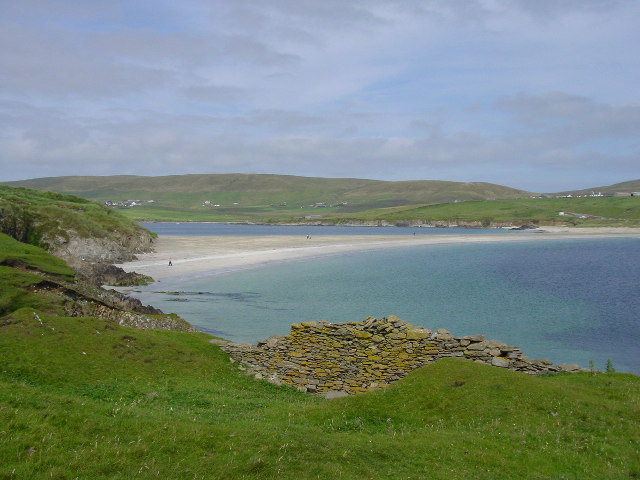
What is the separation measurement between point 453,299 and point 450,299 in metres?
0.37

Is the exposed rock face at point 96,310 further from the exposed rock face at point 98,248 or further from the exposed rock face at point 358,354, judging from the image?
the exposed rock face at point 98,248

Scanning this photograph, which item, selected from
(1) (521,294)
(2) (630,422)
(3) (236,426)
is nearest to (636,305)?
(1) (521,294)

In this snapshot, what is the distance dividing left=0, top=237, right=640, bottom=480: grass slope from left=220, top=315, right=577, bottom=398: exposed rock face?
1.90 meters

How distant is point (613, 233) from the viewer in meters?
173

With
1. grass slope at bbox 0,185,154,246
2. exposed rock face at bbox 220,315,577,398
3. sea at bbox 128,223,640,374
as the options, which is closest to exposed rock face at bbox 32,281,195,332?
sea at bbox 128,223,640,374

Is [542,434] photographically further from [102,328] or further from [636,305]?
[636,305]

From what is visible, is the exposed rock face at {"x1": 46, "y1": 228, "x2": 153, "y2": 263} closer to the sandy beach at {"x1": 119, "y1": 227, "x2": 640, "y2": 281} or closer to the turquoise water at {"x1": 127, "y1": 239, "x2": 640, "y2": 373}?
the sandy beach at {"x1": 119, "y1": 227, "x2": 640, "y2": 281}

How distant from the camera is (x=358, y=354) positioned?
1024 inches

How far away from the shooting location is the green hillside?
35.4 ft

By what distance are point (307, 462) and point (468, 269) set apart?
263ft

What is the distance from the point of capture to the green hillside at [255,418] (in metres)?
10.8

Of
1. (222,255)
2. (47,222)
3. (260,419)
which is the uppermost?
(47,222)

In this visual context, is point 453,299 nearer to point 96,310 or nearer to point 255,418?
point 96,310

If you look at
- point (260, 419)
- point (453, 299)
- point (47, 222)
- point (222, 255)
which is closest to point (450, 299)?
point (453, 299)
